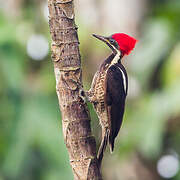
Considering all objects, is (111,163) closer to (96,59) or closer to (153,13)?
(96,59)

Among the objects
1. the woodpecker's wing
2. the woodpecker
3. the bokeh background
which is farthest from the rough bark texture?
the bokeh background

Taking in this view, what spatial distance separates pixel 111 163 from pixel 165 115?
1.73 m

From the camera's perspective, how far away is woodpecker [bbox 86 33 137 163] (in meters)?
4.43

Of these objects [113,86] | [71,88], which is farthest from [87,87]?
[71,88]

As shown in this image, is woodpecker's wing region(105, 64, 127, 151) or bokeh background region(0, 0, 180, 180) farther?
bokeh background region(0, 0, 180, 180)

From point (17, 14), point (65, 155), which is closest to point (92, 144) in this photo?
point (65, 155)

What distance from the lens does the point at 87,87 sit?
7.23 metres

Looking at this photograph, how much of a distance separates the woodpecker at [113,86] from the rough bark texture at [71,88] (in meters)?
0.47

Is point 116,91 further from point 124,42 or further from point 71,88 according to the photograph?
point 71,88

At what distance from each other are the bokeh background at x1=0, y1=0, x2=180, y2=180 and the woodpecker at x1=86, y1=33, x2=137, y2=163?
2.02 metres

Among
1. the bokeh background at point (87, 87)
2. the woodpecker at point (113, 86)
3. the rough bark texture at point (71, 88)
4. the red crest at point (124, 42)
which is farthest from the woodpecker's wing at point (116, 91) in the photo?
the bokeh background at point (87, 87)

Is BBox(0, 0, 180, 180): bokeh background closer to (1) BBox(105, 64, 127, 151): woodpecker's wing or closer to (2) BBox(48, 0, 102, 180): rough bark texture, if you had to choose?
(1) BBox(105, 64, 127, 151): woodpecker's wing

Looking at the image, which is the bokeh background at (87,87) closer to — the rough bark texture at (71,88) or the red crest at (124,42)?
the red crest at (124,42)

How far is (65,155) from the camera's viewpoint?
6805 millimetres
